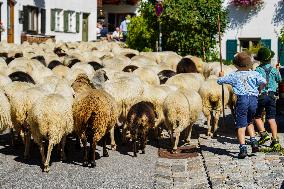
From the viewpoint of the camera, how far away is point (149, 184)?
942 centimetres

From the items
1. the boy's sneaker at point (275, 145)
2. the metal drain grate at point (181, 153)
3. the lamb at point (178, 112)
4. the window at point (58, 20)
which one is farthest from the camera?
the window at point (58, 20)

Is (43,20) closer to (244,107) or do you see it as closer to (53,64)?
(53,64)

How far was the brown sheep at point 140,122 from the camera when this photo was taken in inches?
464

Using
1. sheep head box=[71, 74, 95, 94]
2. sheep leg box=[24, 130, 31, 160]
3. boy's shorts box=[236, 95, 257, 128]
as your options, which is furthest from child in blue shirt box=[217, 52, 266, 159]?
sheep leg box=[24, 130, 31, 160]

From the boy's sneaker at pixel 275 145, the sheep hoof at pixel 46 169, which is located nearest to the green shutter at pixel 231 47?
the boy's sneaker at pixel 275 145

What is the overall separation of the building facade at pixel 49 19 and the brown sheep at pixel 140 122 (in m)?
25.2

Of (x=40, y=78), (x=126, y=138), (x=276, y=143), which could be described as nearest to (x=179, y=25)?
(x=40, y=78)

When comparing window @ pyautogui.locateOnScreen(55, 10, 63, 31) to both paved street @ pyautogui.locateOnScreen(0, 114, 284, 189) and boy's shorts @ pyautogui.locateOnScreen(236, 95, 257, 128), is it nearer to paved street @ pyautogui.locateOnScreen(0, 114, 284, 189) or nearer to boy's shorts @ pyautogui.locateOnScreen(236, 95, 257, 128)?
paved street @ pyautogui.locateOnScreen(0, 114, 284, 189)

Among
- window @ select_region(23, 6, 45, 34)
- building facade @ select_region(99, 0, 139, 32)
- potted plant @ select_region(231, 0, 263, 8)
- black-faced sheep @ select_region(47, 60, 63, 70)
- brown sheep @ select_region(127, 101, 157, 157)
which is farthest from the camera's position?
building facade @ select_region(99, 0, 139, 32)

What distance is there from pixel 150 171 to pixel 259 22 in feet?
75.4

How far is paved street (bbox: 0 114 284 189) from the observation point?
929cm

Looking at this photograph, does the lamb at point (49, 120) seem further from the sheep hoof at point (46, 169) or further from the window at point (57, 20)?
the window at point (57, 20)

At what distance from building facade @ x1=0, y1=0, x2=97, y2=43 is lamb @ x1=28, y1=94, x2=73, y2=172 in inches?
1025

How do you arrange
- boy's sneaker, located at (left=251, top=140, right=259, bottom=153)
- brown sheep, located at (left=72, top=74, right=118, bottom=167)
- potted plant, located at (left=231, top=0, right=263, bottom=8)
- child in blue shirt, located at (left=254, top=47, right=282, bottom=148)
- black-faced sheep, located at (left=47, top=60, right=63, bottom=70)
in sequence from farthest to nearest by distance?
1. potted plant, located at (left=231, top=0, right=263, bottom=8)
2. black-faced sheep, located at (left=47, top=60, right=63, bottom=70)
3. child in blue shirt, located at (left=254, top=47, right=282, bottom=148)
4. boy's sneaker, located at (left=251, top=140, right=259, bottom=153)
5. brown sheep, located at (left=72, top=74, right=118, bottom=167)
